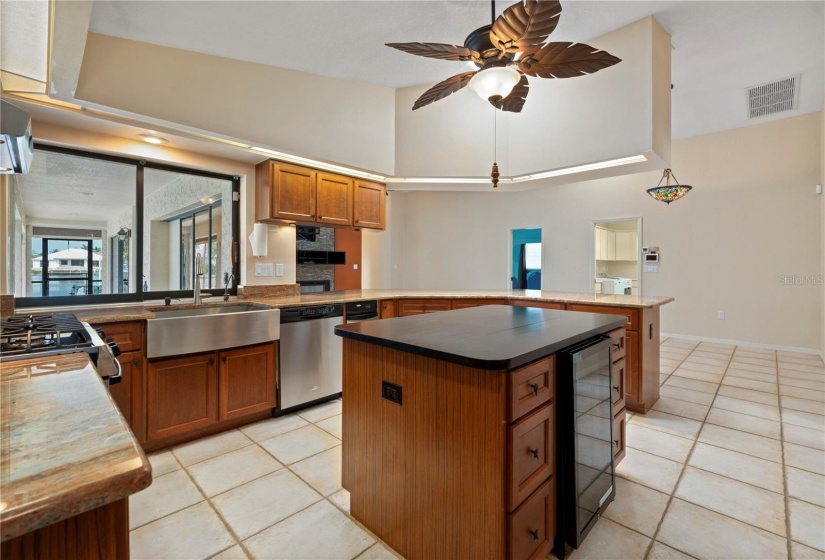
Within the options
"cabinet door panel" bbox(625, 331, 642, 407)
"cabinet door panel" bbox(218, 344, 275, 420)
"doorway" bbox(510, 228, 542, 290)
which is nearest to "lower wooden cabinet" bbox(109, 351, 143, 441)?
"cabinet door panel" bbox(218, 344, 275, 420)

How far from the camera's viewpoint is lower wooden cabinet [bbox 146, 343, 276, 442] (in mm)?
2375

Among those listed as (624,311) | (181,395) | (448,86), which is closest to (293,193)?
(448,86)

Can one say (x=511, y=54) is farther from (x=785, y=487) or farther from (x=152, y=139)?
(x=785, y=487)

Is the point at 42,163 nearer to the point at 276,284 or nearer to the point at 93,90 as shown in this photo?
the point at 93,90

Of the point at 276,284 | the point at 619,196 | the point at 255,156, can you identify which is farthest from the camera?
the point at 619,196

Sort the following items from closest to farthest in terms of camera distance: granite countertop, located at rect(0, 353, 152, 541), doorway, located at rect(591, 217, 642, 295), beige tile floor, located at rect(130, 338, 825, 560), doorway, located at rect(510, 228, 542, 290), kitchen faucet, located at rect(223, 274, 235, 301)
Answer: granite countertop, located at rect(0, 353, 152, 541) → beige tile floor, located at rect(130, 338, 825, 560) → kitchen faucet, located at rect(223, 274, 235, 301) → doorway, located at rect(591, 217, 642, 295) → doorway, located at rect(510, 228, 542, 290)

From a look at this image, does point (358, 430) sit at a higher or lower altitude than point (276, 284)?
lower

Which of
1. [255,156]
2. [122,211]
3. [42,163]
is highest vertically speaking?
[255,156]

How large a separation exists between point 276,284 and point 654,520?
3.26m

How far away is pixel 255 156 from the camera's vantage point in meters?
3.19

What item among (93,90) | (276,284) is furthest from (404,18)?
(276,284)

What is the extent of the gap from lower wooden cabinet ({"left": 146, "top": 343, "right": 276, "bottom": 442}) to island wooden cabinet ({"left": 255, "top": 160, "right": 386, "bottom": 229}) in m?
1.22

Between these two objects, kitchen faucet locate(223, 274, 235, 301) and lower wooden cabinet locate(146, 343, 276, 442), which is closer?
lower wooden cabinet locate(146, 343, 276, 442)

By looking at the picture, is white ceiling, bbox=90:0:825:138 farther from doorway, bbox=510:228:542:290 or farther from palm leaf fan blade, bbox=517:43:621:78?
doorway, bbox=510:228:542:290
